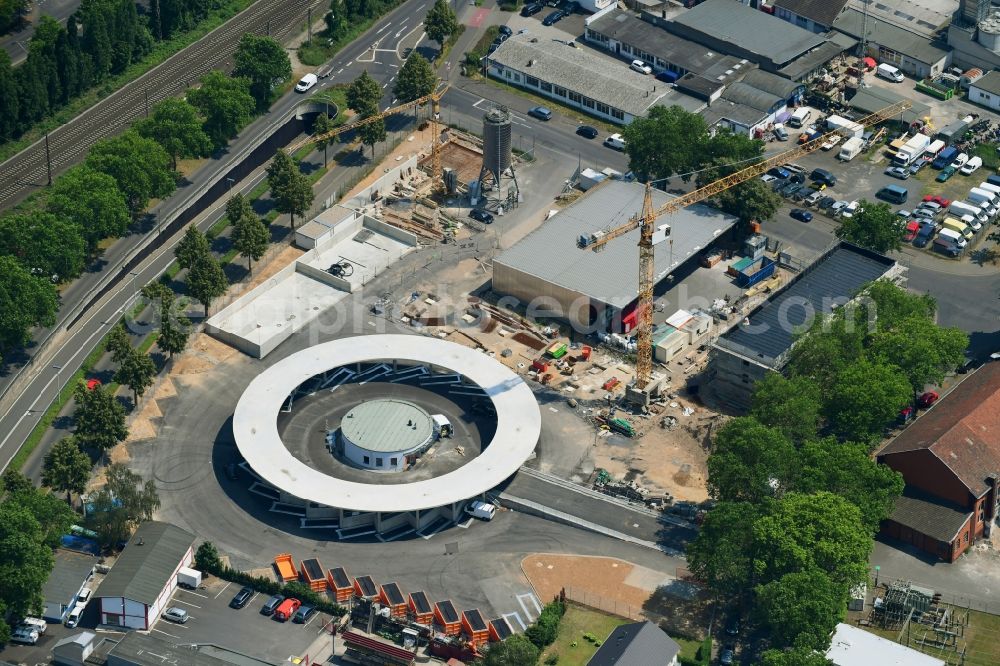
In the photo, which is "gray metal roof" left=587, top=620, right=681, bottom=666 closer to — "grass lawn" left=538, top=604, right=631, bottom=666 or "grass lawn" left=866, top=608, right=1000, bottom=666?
→ "grass lawn" left=538, top=604, right=631, bottom=666

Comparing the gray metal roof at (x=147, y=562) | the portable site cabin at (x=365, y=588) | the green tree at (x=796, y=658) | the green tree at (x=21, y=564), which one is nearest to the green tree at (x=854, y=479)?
the green tree at (x=796, y=658)

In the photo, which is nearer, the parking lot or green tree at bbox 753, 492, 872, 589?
green tree at bbox 753, 492, 872, 589

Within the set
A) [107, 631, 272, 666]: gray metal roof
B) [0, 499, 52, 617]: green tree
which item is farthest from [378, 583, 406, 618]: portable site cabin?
[0, 499, 52, 617]: green tree

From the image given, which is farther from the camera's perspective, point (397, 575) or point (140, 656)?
point (397, 575)

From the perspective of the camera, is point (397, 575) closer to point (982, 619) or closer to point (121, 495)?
point (121, 495)

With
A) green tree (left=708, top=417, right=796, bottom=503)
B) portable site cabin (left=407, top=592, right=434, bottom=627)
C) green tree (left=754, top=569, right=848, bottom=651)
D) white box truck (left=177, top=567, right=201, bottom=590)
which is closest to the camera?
green tree (left=754, top=569, right=848, bottom=651)

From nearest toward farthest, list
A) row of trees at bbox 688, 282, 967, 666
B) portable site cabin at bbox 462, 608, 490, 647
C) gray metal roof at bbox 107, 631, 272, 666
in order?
1. row of trees at bbox 688, 282, 967, 666
2. gray metal roof at bbox 107, 631, 272, 666
3. portable site cabin at bbox 462, 608, 490, 647

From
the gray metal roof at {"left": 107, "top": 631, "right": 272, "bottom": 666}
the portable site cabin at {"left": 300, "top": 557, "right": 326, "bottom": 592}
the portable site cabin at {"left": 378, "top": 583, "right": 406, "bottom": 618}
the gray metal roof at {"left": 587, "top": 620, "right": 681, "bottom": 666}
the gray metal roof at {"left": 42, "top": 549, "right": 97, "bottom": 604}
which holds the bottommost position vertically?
the portable site cabin at {"left": 300, "top": 557, "right": 326, "bottom": 592}

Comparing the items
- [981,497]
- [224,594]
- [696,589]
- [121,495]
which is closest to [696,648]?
[696,589]
